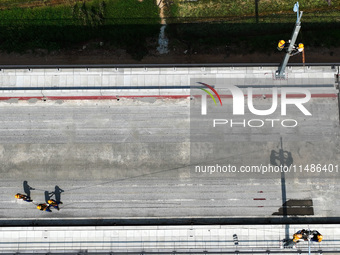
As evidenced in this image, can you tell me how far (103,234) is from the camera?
30594 millimetres

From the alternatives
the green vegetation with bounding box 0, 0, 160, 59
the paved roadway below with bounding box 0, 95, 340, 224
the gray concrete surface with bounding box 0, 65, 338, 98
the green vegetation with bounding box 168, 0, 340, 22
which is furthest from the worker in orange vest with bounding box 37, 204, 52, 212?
the green vegetation with bounding box 168, 0, 340, 22

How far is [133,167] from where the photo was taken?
3231 cm

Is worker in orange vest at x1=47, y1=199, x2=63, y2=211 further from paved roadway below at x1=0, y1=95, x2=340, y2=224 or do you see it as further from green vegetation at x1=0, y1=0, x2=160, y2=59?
green vegetation at x1=0, y1=0, x2=160, y2=59

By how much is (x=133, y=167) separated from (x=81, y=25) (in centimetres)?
2150

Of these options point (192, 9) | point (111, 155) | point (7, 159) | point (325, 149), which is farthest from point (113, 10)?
point (325, 149)

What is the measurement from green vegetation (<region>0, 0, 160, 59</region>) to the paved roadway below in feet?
34.3

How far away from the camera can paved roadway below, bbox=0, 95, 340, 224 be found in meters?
31.3

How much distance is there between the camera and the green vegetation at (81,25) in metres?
39.2

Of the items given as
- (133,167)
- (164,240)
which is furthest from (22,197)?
(164,240)

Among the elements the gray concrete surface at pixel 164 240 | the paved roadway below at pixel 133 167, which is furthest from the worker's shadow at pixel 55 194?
the gray concrete surface at pixel 164 240

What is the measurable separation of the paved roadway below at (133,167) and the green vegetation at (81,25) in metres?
10.5

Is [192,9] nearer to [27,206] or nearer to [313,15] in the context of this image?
[313,15]

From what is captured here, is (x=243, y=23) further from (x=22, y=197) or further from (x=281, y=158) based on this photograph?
(x=22, y=197)

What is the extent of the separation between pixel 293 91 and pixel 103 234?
25.9 meters
